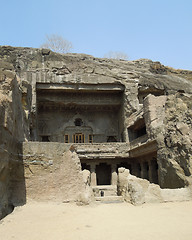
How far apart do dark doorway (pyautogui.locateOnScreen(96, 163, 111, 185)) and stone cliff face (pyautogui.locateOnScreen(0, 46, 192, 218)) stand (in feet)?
12.0

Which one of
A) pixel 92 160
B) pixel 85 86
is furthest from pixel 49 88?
pixel 92 160

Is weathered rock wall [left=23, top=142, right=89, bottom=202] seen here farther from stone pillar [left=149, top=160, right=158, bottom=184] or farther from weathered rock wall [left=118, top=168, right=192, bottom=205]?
→ stone pillar [left=149, top=160, right=158, bottom=184]

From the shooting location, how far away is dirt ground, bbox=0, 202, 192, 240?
419 centimetres

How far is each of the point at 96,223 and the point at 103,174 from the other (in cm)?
1499

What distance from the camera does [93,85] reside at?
20078 mm

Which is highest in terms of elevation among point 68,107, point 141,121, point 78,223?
point 68,107

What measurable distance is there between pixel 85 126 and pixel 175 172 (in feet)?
40.5

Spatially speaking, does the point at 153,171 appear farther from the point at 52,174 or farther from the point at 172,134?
the point at 52,174

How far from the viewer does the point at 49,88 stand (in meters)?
19.4

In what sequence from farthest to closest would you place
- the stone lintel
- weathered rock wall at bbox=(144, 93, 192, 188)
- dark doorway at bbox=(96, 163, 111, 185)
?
dark doorway at bbox=(96, 163, 111, 185), the stone lintel, weathered rock wall at bbox=(144, 93, 192, 188)

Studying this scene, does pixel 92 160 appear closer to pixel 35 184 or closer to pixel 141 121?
pixel 141 121

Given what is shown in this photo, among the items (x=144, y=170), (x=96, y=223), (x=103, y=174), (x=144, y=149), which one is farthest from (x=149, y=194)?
(x=103, y=174)

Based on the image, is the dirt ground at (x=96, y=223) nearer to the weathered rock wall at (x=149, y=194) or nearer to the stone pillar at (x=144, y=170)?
the weathered rock wall at (x=149, y=194)

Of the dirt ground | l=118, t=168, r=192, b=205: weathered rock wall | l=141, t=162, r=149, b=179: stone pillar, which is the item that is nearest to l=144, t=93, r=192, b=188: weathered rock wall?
l=118, t=168, r=192, b=205: weathered rock wall
